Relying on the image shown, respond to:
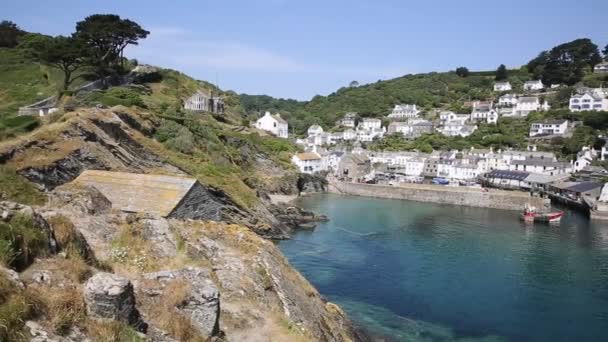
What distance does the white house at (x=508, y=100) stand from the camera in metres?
118

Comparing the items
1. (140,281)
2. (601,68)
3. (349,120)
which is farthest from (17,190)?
(601,68)

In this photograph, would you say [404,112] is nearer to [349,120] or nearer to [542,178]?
[349,120]

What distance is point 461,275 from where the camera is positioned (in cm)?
3294

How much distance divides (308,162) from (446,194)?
2749 cm

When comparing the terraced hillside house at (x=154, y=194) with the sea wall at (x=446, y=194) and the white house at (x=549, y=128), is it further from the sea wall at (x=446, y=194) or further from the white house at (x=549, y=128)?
the white house at (x=549, y=128)

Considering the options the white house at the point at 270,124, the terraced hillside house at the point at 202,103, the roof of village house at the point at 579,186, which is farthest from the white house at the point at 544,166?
the terraced hillside house at the point at 202,103

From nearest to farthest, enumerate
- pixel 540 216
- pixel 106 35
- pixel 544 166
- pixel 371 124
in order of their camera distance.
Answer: pixel 540 216 → pixel 106 35 → pixel 544 166 → pixel 371 124

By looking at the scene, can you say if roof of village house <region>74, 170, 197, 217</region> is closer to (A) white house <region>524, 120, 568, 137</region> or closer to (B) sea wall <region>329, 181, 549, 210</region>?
(B) sea wall <region>329, 181, 549, 210</region>

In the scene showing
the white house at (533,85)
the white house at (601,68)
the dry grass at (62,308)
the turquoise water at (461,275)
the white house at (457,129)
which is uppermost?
the white house at (601,68)

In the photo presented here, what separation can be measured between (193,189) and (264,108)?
594ft

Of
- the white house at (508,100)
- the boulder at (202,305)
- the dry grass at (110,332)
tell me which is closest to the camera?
the dry grass at (110,332)

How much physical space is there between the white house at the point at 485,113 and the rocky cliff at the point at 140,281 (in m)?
105

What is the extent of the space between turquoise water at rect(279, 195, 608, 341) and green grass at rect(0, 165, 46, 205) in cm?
1649

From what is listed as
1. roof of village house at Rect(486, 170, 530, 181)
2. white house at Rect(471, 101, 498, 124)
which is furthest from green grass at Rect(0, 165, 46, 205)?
white house at Rect(471, 101, 498, 124)
